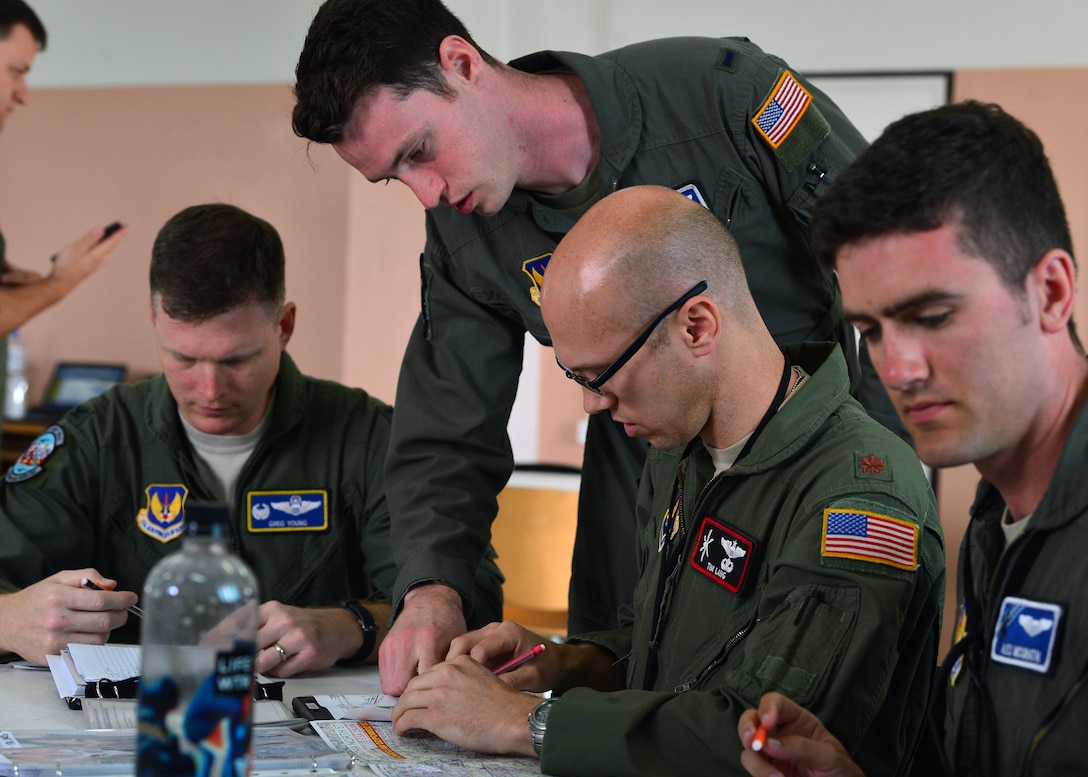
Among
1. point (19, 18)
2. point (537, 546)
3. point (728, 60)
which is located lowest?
point (537, 546)

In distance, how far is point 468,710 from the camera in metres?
1.38

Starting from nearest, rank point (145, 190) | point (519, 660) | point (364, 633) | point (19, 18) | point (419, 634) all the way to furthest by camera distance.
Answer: point (519, 660), point (419, 634), point (364, 633), point (19, 18), point (145, 190)

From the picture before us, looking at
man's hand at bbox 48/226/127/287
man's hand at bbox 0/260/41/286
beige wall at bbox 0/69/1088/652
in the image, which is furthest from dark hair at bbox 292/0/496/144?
beige wall at bbox 0/69/1088/652

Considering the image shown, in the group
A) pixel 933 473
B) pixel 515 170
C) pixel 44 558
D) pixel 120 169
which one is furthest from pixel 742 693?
pixel 120 169

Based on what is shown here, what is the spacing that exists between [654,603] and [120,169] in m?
4.67

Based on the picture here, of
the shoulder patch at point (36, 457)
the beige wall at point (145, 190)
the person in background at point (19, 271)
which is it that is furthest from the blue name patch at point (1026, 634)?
the beige wall at point (145, 190)

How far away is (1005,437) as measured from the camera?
1142mm

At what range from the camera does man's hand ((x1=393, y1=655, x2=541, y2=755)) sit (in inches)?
52.7

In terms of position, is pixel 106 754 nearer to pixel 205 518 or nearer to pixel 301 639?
pixel 205 518

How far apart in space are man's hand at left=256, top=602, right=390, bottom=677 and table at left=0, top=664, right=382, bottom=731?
28 millimetres

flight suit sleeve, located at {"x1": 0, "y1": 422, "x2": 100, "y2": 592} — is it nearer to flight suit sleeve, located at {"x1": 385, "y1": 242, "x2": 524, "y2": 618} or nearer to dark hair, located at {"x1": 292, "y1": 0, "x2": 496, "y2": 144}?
flight suit sleeve, located at {"x1": 385, "y1": 242, "x2": 524, "y2": 618}

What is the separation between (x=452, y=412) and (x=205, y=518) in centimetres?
110

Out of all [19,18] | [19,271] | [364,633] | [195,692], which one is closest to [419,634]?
[364,633]

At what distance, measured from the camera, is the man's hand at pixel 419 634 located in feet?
5.39
